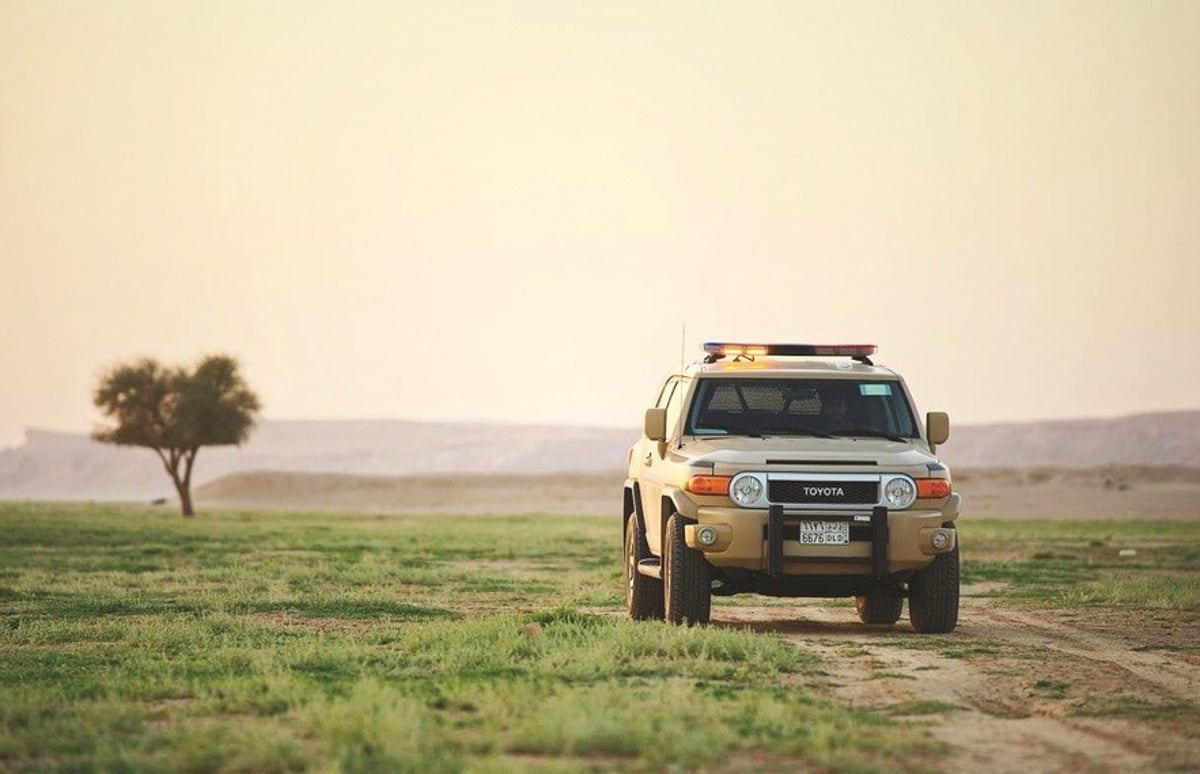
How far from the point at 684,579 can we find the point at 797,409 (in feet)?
7.06

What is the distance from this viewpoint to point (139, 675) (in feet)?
42.8

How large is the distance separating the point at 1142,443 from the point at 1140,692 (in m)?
183

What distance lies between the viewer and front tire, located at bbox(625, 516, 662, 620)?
712 inches

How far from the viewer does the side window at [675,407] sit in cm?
1747

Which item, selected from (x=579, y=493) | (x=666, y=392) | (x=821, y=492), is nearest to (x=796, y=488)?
(x=821, y=492)

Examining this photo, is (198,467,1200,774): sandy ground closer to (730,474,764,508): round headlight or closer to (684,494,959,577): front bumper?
(684,494,959,577): front bumper

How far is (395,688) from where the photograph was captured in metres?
11.9

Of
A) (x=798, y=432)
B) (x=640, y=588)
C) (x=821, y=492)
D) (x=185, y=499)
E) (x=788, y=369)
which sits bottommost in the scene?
(x=640, y=588)

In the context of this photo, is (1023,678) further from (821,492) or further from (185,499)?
(185,499)

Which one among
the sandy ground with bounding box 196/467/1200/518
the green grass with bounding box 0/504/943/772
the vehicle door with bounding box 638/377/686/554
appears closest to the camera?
the green grass with bounding box 0/504/943/772

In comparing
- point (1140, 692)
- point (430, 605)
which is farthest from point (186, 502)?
point (1140, 692)

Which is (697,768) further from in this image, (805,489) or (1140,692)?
(805,489)

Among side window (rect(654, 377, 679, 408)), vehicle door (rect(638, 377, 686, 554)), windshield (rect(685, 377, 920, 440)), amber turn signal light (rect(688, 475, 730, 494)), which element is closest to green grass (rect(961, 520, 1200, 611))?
windshield (rect(685, 377, 920, 440))

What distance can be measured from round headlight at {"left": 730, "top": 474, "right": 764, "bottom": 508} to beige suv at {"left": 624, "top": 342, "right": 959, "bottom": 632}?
0.04 feet
